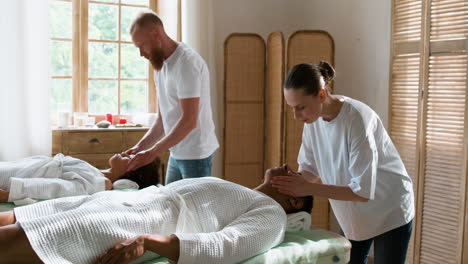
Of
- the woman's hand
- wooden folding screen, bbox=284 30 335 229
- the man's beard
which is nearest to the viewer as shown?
the woman's hand

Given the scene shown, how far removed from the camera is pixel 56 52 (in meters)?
4.06

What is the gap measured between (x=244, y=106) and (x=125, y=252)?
2.50m

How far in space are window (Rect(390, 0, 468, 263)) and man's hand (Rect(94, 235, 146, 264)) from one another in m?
1.98

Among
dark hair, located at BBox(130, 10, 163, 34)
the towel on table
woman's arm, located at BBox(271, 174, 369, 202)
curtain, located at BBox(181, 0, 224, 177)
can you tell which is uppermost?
curtain, located at BBox(181, 0, 224, 177)

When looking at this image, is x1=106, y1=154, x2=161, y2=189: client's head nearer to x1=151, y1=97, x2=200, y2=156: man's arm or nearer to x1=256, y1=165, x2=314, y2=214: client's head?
x1=151, y1=97, x2=200, y2=156: man's arm

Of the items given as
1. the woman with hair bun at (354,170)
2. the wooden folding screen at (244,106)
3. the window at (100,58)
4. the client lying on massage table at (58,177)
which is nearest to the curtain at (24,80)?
the window at (100,58)

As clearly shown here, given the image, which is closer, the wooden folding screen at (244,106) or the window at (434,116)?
the window at (434,116)

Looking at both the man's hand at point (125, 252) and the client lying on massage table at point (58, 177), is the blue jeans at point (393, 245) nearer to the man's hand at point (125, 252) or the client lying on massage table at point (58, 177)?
the man's hand at point (125, 252)

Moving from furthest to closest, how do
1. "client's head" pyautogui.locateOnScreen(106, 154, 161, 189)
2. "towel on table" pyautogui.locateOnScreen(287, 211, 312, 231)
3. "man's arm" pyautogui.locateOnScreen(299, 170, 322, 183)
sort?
1. "client's head" pyautogui.locateOnScreen(106, 154, 161, 189)
2. "man's arm" pyautogui.locateOnScreen(299, 170, 322, 183)
3. "towel on table" pyautogui.locateOnScreen(287, 211, 312, 231)

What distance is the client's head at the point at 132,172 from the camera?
8.56 ft

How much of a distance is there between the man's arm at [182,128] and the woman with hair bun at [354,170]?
670 mm

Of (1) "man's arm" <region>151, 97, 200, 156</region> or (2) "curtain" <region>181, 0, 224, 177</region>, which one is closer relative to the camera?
(1) "man's arm" <region>151, 97, 200, 156</region>

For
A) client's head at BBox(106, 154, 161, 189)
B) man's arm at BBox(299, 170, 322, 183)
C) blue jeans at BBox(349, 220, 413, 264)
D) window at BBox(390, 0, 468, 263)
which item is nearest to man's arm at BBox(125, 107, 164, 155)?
client's head at BBox(106, 154, 161, 189)

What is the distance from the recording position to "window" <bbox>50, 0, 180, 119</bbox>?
13.3 feet
